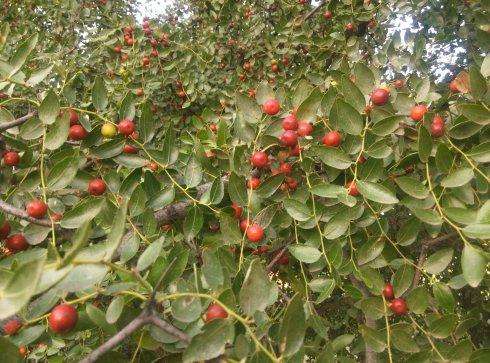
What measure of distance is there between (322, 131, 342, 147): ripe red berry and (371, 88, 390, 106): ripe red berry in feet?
0.54

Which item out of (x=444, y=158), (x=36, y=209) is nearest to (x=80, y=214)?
(x=36, y=209)

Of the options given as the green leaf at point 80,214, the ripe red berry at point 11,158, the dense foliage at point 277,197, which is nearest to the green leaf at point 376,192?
the dense foliage at point 277,197

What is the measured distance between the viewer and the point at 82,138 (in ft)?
4.79

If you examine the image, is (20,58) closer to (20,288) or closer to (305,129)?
(305,129)

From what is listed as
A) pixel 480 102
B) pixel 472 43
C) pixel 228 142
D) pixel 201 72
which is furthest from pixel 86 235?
pixel 201 72

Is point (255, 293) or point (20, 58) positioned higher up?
point (20, 58)

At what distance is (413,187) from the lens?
4.27 feet

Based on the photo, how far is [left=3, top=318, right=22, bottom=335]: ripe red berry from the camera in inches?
38.3

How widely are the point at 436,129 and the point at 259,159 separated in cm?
55

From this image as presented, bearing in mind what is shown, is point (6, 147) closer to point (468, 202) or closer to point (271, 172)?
point (271, 172)

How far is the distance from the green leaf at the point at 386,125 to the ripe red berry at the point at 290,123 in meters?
0.24

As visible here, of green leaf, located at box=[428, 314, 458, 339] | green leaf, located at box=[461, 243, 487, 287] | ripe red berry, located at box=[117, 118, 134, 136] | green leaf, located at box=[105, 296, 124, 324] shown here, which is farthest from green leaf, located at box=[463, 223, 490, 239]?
ripe red berry, located at box=[117, 118, 134, 136]

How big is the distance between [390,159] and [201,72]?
2.44 metres

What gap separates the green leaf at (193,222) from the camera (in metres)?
1.40
